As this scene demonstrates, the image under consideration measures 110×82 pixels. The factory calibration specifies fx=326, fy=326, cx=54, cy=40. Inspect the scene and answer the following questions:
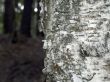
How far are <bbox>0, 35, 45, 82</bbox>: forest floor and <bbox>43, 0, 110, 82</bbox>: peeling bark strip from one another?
528 cm

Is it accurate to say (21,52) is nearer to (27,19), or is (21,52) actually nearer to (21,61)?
(21,61)

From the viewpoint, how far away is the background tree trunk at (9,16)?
13.6 m

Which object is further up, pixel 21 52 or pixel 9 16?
pixel 9 16

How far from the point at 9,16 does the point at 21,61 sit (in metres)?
4.81

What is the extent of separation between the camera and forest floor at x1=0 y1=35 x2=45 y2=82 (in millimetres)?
8643

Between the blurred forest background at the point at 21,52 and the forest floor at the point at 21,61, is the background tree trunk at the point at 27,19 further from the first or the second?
the forest floor at the point at 21,61

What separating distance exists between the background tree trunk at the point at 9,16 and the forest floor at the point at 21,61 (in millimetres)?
1833

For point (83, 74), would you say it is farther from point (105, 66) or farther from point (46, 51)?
point (46, 51)

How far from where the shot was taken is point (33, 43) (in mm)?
11992

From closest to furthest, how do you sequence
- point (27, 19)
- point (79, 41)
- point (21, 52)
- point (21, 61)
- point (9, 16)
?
point (79, 41) < point (21, 61) < point (21, 52) < point (27, 19) < point (9, 16)

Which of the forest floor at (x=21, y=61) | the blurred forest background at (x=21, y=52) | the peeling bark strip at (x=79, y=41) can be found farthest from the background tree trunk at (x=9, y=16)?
the peeling bark strip at (x=79, y=41)

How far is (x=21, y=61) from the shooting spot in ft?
31.1

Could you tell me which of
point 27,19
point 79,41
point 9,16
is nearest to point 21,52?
point 27,19

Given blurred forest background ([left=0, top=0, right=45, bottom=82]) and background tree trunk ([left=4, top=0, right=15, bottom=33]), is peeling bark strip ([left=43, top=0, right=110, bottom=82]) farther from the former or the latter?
background tree trunk ([left=4, top=0, right=15, bottom=33])
